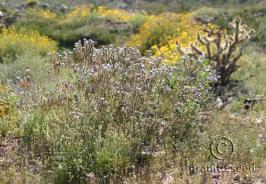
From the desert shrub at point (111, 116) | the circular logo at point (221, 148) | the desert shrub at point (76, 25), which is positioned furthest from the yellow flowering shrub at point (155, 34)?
the circular logo at point (221, 148)

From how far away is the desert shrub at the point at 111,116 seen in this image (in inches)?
172

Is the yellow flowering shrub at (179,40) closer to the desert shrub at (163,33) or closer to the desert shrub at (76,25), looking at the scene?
the desert shrub at (163,33)

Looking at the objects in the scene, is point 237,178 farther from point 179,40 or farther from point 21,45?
point 21,45

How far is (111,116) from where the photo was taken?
15.9 ft

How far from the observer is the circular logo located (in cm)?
470

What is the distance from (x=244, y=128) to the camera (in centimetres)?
540

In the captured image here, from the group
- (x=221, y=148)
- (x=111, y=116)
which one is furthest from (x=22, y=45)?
(x=221, y=148)

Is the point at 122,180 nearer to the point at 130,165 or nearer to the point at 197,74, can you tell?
the point at 130,165

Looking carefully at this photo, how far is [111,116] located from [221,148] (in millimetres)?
1182

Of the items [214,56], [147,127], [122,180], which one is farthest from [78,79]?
[214,56]

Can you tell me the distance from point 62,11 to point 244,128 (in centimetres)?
1678

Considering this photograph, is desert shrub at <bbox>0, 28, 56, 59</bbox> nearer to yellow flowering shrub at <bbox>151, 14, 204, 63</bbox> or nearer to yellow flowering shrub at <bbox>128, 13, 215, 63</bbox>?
yellow flowering shrub at <bbox>128, 13, 215, 63</bbox>

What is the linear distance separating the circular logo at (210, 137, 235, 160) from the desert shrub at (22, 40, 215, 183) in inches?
8.6

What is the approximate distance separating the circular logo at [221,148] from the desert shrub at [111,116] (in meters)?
0.22
